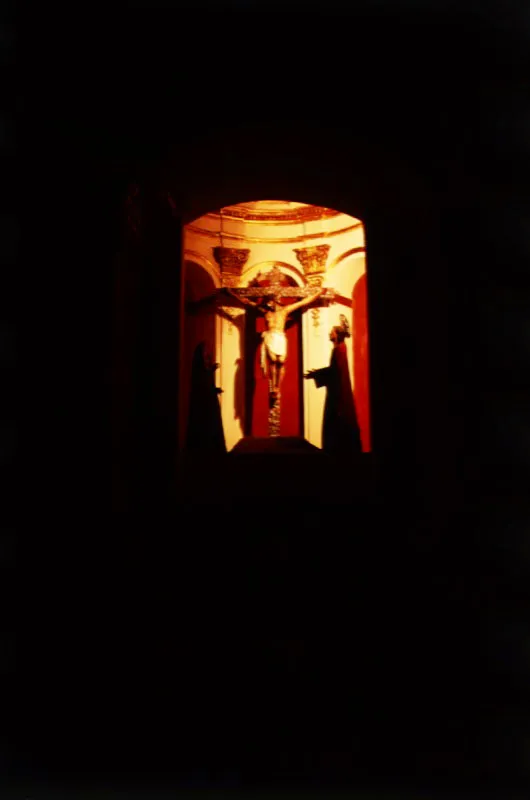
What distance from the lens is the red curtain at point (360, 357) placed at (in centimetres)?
773

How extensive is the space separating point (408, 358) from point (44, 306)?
5.37 feet

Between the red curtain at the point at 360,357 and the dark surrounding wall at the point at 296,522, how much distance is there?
4714 mm

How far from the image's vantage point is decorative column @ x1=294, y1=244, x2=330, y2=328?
27.8 feet

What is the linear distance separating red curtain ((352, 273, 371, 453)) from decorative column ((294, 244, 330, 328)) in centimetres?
54

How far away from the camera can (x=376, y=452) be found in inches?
123

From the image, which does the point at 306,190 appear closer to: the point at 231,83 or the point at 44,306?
the point at 231,83

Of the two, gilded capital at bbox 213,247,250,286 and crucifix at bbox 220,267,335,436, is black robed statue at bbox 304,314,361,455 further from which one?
gilded capital at bbox 213,247,250,286

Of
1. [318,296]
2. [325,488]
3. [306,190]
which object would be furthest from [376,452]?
[318,296]

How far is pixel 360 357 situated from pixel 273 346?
4.04ft

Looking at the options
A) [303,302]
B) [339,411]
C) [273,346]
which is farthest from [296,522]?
[303,302]

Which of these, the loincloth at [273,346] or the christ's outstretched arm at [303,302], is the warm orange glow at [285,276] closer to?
the christ's outstretched arm at [303,302]

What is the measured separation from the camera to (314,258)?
8.52 m

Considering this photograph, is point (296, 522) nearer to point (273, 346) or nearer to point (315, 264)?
point (273, 346)

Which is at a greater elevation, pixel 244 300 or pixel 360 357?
pixel 244 300
